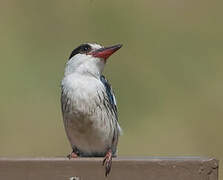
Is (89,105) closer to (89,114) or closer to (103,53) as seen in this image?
(89,114)

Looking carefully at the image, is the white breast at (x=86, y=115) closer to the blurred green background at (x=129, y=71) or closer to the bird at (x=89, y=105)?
the bird at (x=89, y=105)

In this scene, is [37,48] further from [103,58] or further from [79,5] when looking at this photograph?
[103,58]

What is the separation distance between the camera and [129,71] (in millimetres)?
9773

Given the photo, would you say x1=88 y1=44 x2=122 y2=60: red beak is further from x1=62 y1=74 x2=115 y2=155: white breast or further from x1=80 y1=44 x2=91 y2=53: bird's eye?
x1=62 y1=74 x2=115 y2=155: white breast

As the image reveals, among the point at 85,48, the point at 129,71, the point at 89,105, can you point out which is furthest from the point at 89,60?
the point at 129,71

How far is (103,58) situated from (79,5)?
4428mm

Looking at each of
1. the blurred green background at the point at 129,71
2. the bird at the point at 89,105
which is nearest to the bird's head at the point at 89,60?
the bird at the point at 89,105

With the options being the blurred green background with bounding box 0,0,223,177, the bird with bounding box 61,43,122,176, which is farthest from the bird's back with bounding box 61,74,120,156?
the blurred green background with bounding box 0,0,223,177

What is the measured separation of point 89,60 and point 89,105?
1.15 ft

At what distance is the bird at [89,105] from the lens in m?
6.14

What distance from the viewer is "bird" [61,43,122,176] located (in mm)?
6137

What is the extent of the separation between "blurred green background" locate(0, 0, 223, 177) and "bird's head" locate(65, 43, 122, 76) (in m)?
2.17

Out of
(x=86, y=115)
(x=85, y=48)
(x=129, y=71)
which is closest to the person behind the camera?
(x=86, y=115)

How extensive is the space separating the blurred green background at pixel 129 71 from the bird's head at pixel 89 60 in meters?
2.17
